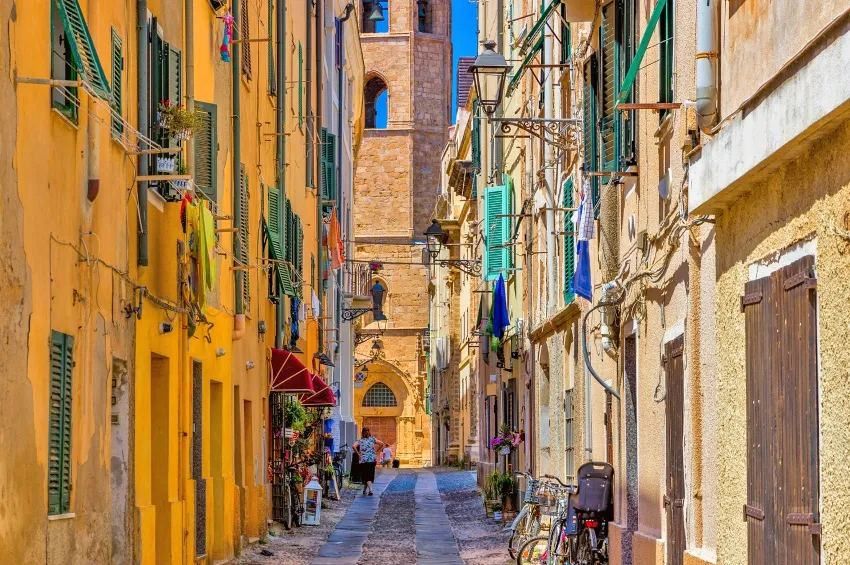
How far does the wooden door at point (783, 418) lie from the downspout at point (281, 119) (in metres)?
16.1

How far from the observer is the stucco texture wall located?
6328mm

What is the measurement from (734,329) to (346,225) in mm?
38197

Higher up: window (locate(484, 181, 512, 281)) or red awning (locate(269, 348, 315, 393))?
window (locate(484, 181, 512, 281))

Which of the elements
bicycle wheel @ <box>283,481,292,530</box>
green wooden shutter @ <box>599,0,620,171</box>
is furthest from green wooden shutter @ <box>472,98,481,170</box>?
green wooden shutter @ <box>599,0,620,171</box>

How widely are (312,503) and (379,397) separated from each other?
4093 centimetres

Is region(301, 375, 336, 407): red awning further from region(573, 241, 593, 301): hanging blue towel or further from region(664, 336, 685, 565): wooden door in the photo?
region(664, 336, 685, 565): wooden door

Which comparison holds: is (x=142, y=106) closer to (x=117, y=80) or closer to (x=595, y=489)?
(x=117, y=80)

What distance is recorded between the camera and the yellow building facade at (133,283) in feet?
30.1

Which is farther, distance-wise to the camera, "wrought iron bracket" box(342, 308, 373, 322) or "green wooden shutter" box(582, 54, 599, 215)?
"wrought iron bracket" box(342, 308, 373, 322)

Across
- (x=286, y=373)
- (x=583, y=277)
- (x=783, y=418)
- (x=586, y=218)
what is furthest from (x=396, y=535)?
(x=783, y=418)

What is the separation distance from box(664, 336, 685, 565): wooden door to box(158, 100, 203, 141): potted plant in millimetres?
4703

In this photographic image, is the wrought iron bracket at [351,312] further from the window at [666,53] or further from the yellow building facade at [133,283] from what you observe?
the window at [666,53]

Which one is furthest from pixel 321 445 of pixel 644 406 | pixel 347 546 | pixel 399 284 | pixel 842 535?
pixel 399 284

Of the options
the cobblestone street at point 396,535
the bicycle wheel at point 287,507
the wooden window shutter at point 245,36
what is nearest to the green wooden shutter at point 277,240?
the wooden window shutter at point 245,36
